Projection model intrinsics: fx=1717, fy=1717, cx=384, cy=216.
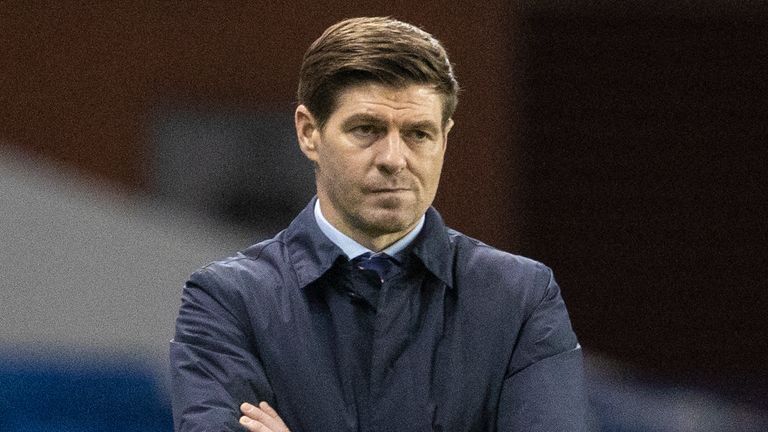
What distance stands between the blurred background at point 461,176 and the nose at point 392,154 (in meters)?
2.27

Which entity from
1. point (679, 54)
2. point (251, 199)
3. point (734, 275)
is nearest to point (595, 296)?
point (734, 275)

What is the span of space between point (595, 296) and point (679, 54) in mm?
999

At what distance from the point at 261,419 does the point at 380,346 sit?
20cm

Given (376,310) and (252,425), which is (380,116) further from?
(252,425)

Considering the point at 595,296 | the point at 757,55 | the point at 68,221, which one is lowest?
the point at 595,296

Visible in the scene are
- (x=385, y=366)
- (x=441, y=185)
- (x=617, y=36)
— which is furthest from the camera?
(x=617, y=36)

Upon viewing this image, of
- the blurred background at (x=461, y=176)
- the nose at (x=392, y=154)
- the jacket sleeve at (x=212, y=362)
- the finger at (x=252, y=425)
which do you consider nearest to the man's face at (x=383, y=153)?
the nose at (x=392, y=154)

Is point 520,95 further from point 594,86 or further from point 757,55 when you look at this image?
point 757,55

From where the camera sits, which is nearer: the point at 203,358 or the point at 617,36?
the point at 203,358

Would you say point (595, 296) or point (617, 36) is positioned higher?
point (617, 36)

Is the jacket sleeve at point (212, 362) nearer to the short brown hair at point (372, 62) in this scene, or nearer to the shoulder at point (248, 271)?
the shoulder at point (248, 271)

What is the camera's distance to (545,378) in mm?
2492

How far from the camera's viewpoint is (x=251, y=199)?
5.88m

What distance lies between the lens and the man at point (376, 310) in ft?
8.11
